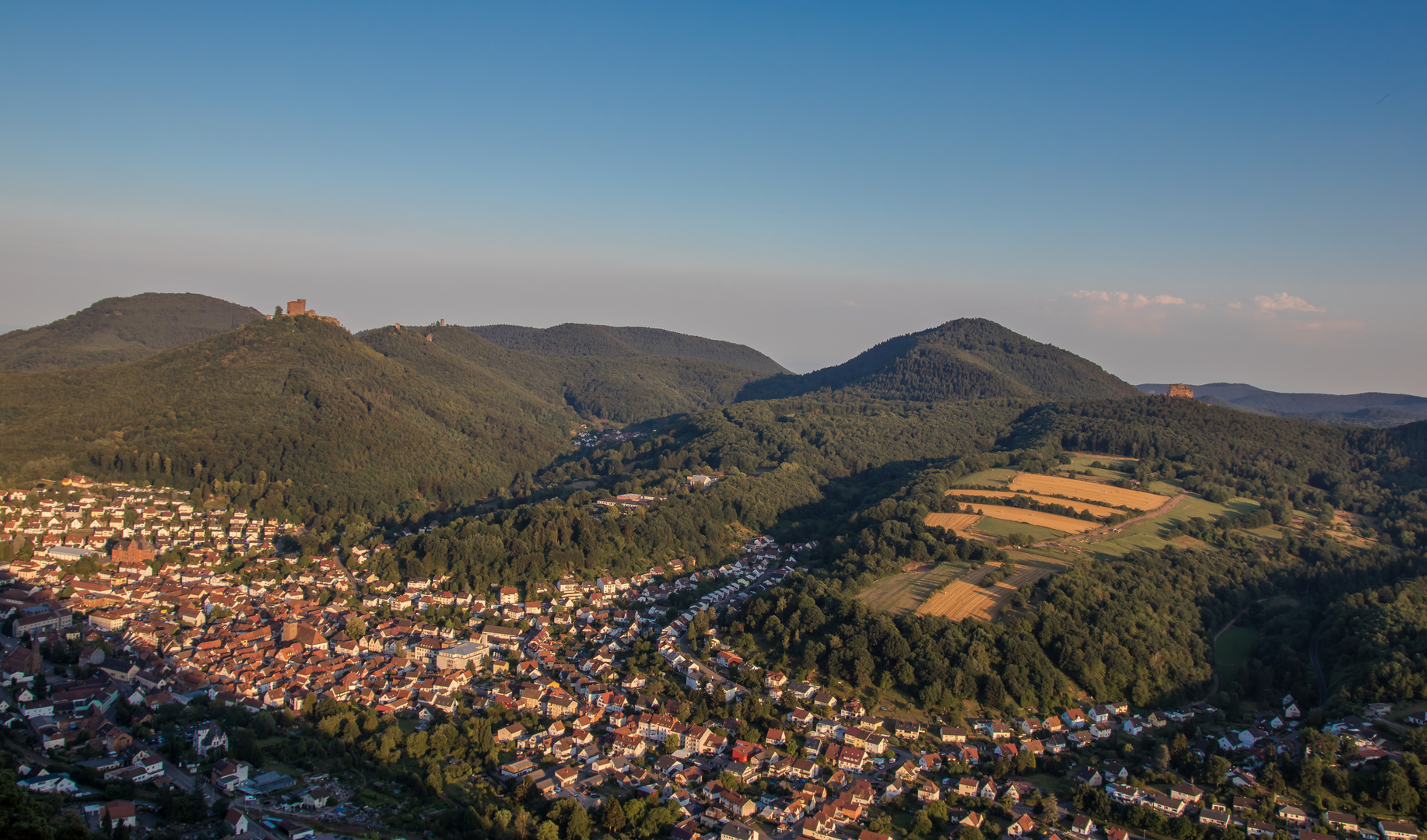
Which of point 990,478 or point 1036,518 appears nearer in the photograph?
point 1036,518

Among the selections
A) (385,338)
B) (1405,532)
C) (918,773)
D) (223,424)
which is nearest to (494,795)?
(918,773)

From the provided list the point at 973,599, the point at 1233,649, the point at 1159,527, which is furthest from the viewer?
the point at 1159,527

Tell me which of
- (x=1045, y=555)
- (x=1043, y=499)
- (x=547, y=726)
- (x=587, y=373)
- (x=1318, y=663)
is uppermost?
(x=587, y=373)

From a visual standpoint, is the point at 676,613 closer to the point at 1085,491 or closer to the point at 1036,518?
the point at 1036,518

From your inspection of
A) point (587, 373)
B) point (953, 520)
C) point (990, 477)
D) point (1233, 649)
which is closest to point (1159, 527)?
point (953, 520)

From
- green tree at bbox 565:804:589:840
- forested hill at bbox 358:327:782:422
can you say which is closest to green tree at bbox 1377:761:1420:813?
green tree at bbox 565:804:589:840
